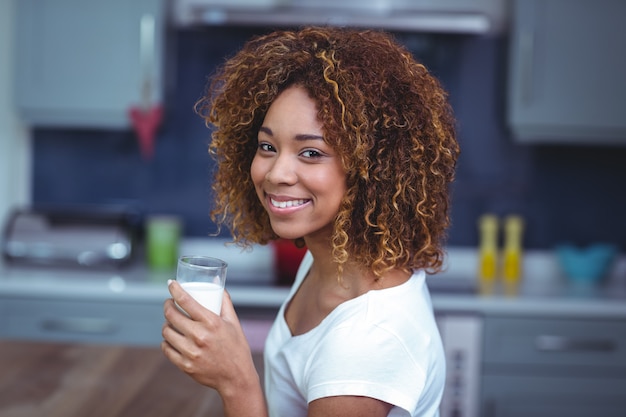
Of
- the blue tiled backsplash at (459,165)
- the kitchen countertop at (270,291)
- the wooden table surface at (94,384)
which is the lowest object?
the kitchen countertop at (270,291)

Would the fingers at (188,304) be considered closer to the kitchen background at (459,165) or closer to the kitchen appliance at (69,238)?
the kitchen appliance at (69,238)

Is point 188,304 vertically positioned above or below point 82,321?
above

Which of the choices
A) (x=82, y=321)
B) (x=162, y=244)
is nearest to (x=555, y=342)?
(x=162, y=244)

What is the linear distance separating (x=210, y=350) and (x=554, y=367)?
195 centimetres

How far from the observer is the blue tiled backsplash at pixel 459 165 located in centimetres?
328

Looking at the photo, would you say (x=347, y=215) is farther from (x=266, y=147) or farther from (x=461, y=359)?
(x=461, y=359)

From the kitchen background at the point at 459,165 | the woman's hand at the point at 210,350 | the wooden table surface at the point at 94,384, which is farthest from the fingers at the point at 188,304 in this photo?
the kitchen background at the point at 459,165

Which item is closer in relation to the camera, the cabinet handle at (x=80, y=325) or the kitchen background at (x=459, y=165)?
the cabinet handle at (x=80, y=325)

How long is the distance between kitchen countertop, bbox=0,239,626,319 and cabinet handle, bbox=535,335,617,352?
3.3 inches

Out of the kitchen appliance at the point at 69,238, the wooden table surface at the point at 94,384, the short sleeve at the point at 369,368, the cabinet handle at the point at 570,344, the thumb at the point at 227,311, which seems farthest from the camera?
the kitchen appliance at the point at 69,238

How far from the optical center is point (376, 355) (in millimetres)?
1036

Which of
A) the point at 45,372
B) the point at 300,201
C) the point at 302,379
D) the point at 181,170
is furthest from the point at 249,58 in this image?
the point at 181,170

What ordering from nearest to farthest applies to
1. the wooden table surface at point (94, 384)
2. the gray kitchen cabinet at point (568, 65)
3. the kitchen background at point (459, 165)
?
the wooden table surface at point (94, 384), the gray kitchen cabinet at point (568, 65), the kitchen background at point (459, 165)

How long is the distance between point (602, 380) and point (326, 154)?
202 cm
